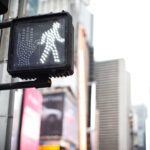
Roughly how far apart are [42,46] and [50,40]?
0.12 m

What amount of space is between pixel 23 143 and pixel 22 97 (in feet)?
9.42

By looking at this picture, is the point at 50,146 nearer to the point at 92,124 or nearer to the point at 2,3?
the point at 92,124

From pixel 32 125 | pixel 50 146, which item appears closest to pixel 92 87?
pixel 50 146

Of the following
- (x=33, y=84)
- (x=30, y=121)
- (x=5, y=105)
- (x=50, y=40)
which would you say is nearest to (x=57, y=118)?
(x=30, y=121)

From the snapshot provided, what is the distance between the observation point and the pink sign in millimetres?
23625

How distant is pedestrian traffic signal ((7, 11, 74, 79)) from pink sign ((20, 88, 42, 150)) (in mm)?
18656

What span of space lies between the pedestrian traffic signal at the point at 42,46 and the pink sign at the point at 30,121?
→ 61.2 ft

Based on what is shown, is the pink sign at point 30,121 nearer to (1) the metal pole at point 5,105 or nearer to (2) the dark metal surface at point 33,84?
(1) the metal pole at point 5,105

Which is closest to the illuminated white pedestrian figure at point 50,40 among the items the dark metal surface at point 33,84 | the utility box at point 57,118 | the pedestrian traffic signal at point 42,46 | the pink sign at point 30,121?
the pedestrian traffic signal at point 42,46

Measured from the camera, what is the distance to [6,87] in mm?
4906

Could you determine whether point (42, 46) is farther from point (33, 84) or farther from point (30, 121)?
point (30, 121)

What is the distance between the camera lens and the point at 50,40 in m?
4.71

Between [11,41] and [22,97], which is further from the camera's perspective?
[22,97]

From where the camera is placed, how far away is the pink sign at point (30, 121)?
23.6 meters
